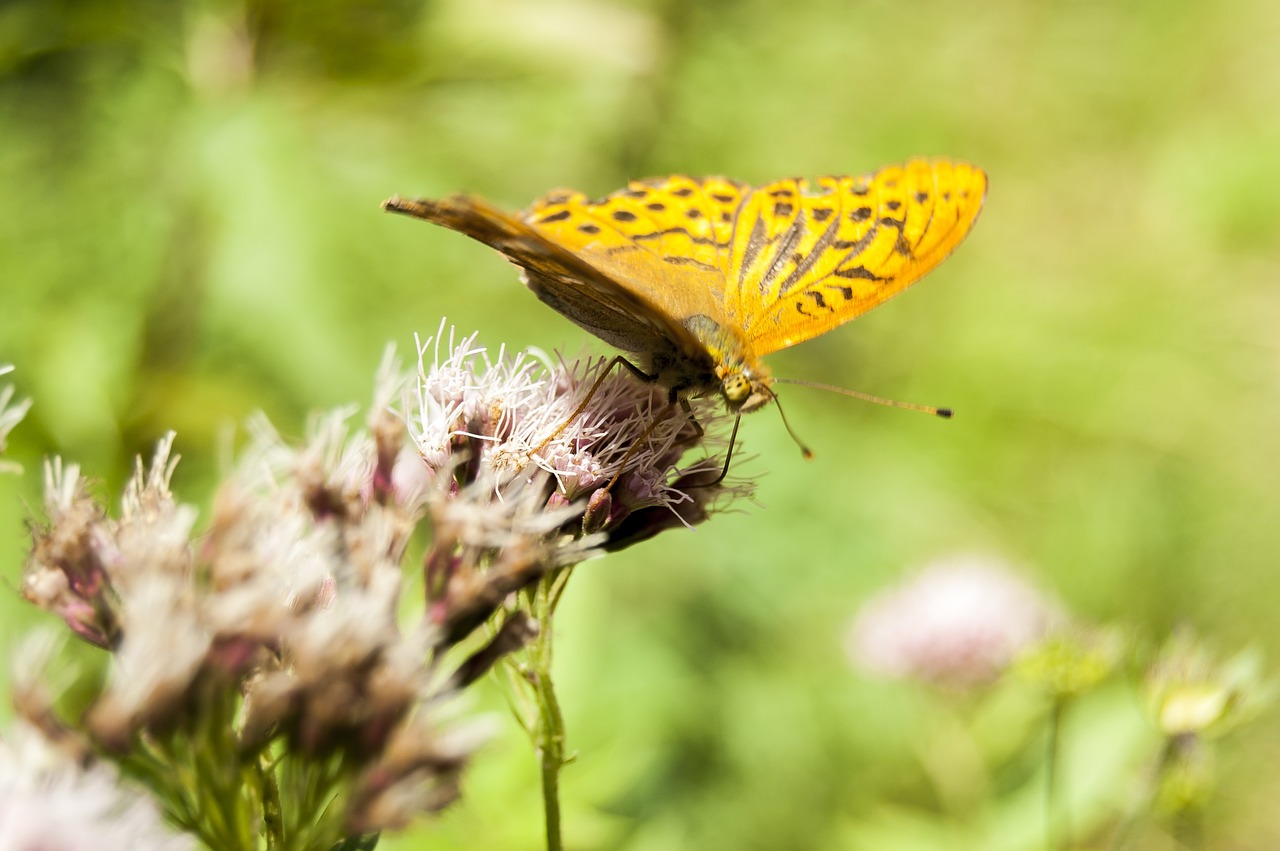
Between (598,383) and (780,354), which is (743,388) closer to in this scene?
(598,383)

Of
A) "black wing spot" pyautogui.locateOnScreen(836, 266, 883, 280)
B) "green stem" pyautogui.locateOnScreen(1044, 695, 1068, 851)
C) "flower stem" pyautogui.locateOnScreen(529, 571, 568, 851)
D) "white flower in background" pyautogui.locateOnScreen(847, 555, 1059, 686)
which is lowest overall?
"white flower in background" pyautogui.locateOnScreen(847, 555, 1059, 686)

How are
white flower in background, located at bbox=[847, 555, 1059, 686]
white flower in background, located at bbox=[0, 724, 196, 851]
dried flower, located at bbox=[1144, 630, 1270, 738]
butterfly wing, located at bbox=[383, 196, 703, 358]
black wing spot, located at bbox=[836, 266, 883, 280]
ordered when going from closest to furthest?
white flower in background, located at bbox=[0, 724, 196, 851] → butterfly wing, located at bbox=[383, 196, 703, 358] → dried flower, located at bbox=[1144, 630, 1270, 738] → black wing spot, located at bbox=[836, 266, 883, 280] → white flower in background, located at bbox=[847, 555, 1059, 686]

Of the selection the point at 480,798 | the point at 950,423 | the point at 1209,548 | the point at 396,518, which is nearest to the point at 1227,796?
the point at 1209,548

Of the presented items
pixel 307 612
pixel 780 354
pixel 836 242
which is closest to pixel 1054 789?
pixel 836 242

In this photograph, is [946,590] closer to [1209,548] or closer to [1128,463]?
[1209,548]

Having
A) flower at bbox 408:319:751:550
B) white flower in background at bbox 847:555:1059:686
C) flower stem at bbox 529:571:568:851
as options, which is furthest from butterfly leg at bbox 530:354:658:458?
white flower in background at bbox 847:555:1059:686

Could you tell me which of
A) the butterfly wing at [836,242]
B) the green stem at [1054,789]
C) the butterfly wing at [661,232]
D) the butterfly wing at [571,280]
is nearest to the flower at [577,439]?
the butterfly wing at [571,280]

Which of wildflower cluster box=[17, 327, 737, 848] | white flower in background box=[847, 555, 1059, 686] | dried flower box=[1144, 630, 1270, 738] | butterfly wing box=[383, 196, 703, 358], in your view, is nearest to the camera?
wildflower cluster box=[17, 327, 737, 848]

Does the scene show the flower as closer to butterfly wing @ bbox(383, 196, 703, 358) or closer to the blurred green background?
butterfly wing @ bbox(383, 196, 703, 358)
